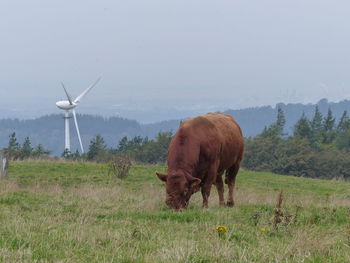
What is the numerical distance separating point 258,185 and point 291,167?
58058 millimetres

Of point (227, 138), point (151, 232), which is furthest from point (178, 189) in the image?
point (151, 232)

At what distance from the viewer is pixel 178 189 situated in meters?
10.0

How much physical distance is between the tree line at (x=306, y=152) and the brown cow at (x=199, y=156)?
67.2m

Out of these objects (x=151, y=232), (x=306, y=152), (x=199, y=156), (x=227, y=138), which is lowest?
(x=306, y=152)

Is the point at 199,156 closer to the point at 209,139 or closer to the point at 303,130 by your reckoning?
the point at 209,139

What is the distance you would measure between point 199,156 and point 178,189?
1452 millimetres

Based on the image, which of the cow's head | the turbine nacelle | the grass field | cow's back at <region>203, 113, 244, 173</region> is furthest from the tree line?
the cow's head

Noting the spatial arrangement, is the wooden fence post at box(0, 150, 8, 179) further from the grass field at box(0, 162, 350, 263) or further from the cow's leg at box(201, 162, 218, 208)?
the cow's leg at box(201, 162, 218, 208)

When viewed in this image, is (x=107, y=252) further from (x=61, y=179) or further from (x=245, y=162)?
(x=245, y=162)

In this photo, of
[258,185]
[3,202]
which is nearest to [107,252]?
[3,202]

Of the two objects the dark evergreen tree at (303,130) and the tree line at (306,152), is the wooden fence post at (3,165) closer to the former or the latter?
the tree line at (306,152)

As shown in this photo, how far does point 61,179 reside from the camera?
20109 mm

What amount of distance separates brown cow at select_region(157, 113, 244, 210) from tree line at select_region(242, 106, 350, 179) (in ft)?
220

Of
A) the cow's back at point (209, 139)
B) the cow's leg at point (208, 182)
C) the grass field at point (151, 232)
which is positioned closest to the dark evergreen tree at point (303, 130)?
the grass field at point (151, 232)
